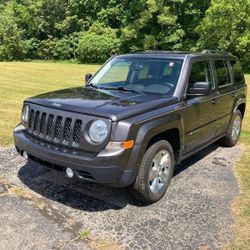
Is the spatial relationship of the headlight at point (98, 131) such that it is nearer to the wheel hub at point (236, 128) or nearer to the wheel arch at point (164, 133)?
the wheel arch at point (164, 133)

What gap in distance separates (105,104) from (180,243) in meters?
1.73

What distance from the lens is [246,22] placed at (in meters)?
34.4

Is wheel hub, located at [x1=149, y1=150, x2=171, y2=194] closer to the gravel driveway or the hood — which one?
the gravel driveway

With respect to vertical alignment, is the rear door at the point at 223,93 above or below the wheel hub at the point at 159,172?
above

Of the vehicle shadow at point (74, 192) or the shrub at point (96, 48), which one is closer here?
the vehicle shadow at point (74, 192)

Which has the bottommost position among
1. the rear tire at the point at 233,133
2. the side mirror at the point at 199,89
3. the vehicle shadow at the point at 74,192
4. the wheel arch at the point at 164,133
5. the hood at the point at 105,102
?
the vehicle shadow at the point at 74,192

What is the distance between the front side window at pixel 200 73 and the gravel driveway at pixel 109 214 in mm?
1423

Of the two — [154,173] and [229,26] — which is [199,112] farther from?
[229,26]

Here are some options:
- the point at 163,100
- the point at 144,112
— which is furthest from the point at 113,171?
the point at 163,100

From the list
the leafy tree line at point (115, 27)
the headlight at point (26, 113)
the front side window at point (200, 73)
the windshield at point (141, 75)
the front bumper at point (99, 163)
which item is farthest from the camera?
the leafy tree line at point (115, 27)

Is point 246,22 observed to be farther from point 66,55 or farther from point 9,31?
point 9,31

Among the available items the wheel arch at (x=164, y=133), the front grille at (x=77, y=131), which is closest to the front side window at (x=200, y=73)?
the wheel arch at (x=164, y=133)

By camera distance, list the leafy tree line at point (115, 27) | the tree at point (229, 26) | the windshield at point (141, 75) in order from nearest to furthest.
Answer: the windshield at point (141, 75)
the tree at point (229, 26)
the leafy tree line at point (115, 27)

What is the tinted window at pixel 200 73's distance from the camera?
17.6 feet
